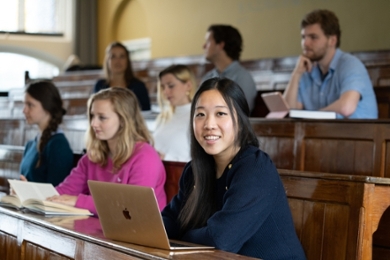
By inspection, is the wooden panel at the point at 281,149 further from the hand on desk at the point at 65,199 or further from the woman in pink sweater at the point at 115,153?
the hand on desk at the point at 65,199

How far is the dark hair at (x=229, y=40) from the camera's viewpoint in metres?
5.36

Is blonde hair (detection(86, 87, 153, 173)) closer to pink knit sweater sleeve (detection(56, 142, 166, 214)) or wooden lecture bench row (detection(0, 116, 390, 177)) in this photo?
pink knit sweater sleeve (detection(56, 142, 166, 214))

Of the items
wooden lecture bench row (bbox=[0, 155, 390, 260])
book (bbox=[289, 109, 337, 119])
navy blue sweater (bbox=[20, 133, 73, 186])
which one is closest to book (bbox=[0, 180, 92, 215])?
wooden lecture bench row (bbox=[0, 155, 390, 260])

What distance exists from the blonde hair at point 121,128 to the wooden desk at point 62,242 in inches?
21.7

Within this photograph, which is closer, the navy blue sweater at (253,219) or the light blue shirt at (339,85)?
the navy blue sweater at (253,219)

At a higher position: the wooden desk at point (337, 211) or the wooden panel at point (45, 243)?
the wooden desk at point (337, 211)

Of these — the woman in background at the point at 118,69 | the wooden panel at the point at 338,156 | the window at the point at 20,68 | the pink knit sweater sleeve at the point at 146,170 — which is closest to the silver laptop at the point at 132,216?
the pink knit sweater sleeve at the point at 146,170

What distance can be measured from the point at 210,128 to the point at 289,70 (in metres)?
3.96

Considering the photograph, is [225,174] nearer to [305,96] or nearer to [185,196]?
[185,196]

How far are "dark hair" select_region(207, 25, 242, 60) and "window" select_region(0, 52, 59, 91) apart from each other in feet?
24.2

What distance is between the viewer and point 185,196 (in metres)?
2.63

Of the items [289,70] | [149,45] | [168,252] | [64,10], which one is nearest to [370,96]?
[289,70]

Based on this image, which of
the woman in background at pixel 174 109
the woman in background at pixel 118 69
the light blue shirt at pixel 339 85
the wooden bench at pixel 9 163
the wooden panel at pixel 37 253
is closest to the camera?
the wooden panel at pixel 37 253

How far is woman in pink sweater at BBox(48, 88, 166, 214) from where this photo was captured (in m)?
3.32
